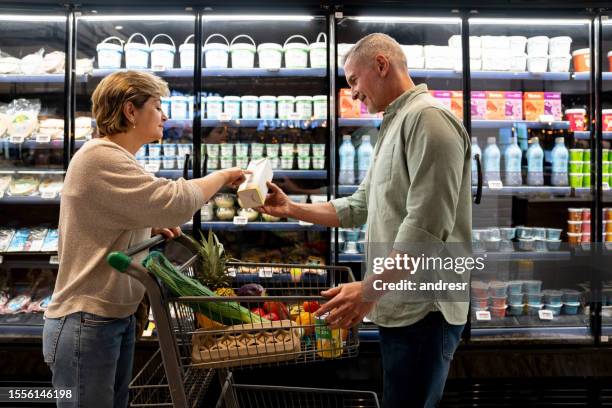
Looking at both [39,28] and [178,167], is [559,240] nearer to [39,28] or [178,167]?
[178,167]

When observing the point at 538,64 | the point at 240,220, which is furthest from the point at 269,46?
the point at 538,64

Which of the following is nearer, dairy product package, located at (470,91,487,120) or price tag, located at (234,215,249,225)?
price tag, located at (234,215,249,225)

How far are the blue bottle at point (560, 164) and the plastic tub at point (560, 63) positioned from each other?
18.4 inches

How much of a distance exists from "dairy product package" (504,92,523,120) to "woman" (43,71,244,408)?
8.41 feet

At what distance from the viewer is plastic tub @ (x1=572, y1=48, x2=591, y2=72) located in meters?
3.56

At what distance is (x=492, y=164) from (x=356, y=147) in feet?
2.96

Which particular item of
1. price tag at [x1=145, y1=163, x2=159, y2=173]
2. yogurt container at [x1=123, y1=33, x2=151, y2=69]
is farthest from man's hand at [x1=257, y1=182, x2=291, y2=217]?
yogurt container at [x1=123, y1=33, x2=151, y2=69]

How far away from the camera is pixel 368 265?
1648 millimetres

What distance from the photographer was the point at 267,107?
12.0 feet

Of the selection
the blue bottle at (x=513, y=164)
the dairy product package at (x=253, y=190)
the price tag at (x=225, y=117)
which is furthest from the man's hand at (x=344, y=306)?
the blue bottle at (x=513, y=164)

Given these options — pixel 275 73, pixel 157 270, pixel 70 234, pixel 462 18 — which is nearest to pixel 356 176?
pixel 275 73

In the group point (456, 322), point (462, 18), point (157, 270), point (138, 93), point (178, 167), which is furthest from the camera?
point (178, 167)

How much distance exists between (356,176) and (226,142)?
900 millimetres

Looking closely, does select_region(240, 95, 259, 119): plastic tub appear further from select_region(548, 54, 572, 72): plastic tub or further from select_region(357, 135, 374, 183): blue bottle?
select_region(548, 54, 572, 72): plastic tub
